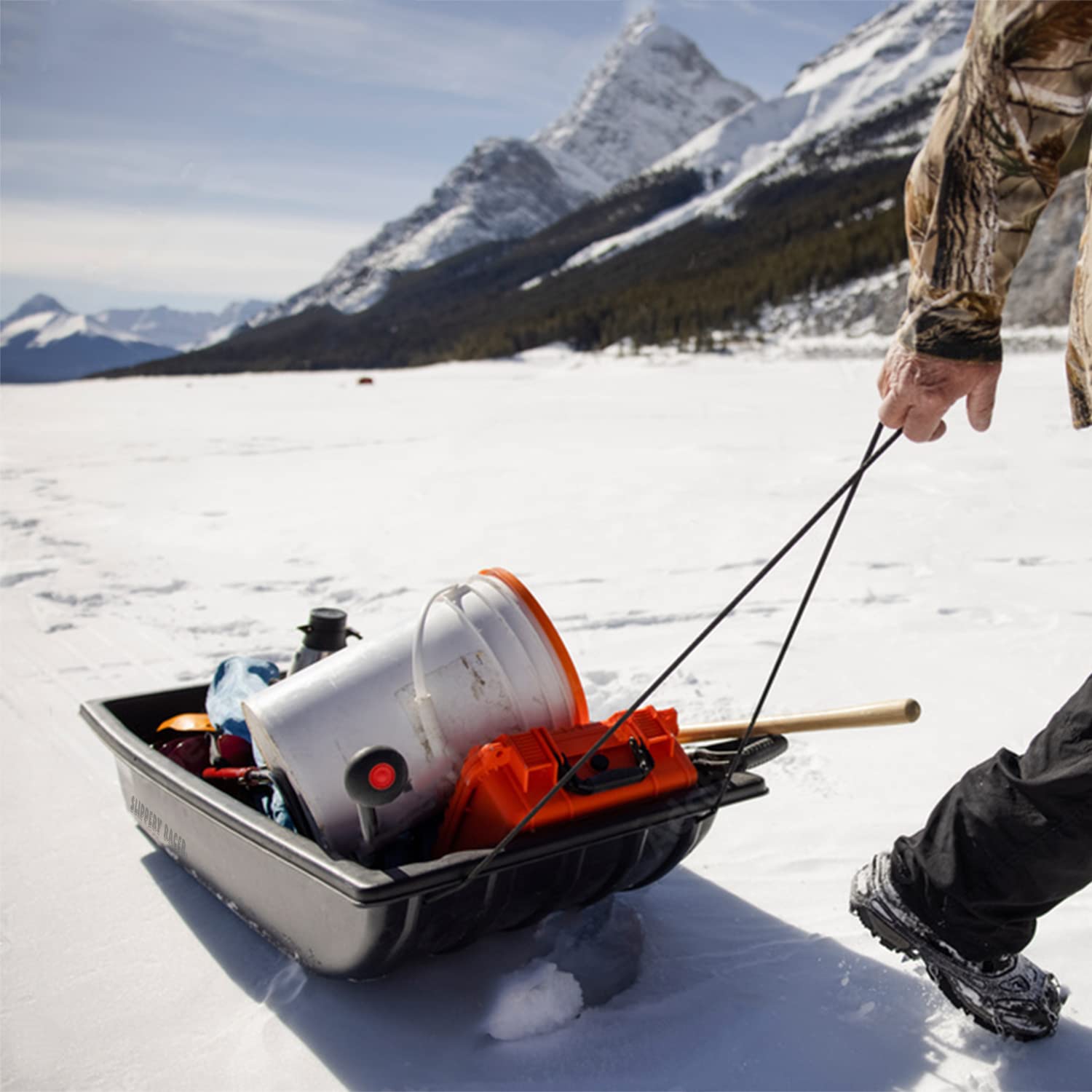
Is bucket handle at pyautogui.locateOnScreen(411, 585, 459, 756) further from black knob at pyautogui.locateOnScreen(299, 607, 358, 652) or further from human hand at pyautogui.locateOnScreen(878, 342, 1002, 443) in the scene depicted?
human hand at pyautogui.locateOnScreen(878, 342, 1002, 443)

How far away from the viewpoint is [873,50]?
6412 inches

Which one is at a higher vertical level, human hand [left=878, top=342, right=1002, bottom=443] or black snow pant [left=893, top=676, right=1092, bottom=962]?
human hand [left=878, top=342, right=1002, bottom=443]

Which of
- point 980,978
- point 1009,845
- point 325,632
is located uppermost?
point 325,632

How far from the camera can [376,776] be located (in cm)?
179

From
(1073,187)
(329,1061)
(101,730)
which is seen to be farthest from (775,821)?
(1073,187)

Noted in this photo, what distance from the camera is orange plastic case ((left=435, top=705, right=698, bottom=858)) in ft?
6.14

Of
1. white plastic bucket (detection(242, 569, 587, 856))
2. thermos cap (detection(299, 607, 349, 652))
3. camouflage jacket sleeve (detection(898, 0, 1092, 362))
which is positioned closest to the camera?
camouflage jacket sleeve (detection(898, 0, 1092, 362))

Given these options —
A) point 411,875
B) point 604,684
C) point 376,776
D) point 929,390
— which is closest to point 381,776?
point 376,776

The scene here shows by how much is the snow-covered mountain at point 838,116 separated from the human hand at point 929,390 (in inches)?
3187

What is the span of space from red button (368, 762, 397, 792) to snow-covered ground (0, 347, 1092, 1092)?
559mm

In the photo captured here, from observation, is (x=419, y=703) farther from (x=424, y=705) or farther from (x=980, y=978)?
(x=980, y=978)

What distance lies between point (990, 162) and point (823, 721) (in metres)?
1.12

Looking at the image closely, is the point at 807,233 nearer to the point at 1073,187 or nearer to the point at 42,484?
the point at 1073,187

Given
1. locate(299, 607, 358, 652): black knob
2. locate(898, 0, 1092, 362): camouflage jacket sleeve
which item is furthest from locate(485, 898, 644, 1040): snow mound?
locate(898, 0, 1092, 362): camouflage jacket sleeve
